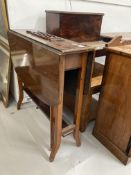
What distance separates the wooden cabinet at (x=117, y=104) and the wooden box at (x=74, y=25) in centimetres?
46

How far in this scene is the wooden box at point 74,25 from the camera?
5.20ft

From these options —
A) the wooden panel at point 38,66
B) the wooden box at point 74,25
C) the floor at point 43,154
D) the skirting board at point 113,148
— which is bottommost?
the floor at point 43,154

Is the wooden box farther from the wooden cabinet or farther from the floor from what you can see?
the floor

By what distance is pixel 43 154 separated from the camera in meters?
1.56

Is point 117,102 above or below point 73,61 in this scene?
below

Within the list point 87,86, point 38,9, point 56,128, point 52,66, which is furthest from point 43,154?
point 38,9

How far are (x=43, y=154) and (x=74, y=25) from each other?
130cm

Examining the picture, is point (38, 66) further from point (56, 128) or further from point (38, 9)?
point (38, 9)

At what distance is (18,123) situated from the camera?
6.32 feet

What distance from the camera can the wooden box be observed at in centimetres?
159

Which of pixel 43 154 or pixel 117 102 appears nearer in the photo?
pixel 117 102

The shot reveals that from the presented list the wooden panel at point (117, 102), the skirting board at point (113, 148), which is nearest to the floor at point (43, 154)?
the skirting board at point (113, 148)

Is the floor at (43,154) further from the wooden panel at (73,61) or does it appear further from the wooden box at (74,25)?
the wooden box at (74,25)

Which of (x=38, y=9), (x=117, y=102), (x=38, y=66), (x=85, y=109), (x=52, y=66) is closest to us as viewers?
(x=52, y=66)
